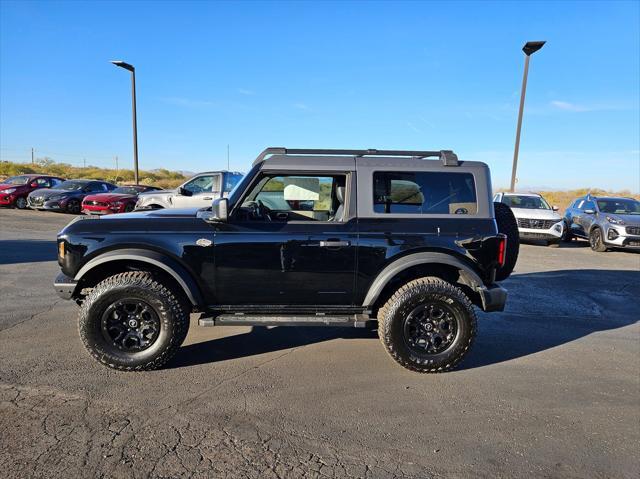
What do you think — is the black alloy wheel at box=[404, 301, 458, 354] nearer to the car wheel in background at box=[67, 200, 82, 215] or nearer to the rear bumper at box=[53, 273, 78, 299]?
the rear bumper at box=[53, 273, 78, 299]

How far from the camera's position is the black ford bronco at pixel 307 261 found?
3.80 m

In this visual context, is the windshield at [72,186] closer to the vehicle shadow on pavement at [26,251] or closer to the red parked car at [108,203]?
the red parked car at [108,203]

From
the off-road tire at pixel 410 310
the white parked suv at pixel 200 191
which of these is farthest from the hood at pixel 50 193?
the off-road tire at pixel 410 310

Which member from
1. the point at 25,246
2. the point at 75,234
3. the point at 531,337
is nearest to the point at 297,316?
the point at 75,234

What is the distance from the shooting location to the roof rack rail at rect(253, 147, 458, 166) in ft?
13.5

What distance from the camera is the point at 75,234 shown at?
3.84 meters

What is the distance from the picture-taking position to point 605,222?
12422 mm

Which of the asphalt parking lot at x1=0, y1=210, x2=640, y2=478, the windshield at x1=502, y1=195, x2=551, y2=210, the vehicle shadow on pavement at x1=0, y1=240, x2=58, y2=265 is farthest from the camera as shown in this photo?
the windshield at x1=502, y1=195, x2=551, y2=210

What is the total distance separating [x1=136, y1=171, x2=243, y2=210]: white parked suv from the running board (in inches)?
303

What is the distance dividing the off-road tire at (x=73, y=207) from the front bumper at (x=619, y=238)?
62.8 ft

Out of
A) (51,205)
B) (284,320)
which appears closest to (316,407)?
(284,320)

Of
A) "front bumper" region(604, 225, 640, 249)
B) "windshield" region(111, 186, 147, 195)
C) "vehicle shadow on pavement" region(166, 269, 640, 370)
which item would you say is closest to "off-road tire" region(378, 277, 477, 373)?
"vehicle shadow on pavement" region(166, 269, 640, 370)

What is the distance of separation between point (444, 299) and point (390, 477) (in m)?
1.80

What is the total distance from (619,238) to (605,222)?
703 mm
